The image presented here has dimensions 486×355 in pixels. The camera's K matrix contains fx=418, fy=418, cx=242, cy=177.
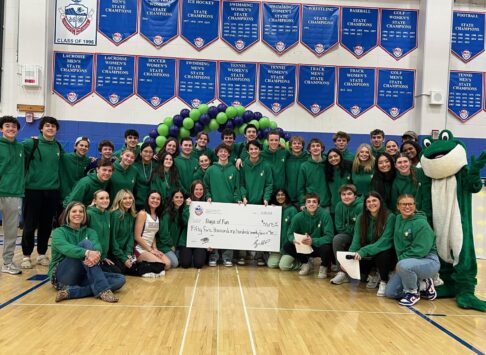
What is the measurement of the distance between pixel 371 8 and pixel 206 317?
8.14 meters

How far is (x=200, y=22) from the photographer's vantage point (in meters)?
8.99

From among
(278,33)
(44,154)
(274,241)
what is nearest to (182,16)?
(278,33)

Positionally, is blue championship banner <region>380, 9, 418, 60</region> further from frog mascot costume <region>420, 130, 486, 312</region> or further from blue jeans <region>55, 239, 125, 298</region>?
blue jeans <region>55, 239, 125, 298</region>

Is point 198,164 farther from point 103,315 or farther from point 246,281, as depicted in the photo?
point 103,315

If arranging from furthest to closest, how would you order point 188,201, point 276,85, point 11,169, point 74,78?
point 276,85
point 74,78
point 188,201
point 11,169

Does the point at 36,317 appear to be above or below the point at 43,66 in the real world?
below

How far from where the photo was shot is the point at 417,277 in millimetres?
4188

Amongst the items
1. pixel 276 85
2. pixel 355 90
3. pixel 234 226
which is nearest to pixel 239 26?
pixel 276 85

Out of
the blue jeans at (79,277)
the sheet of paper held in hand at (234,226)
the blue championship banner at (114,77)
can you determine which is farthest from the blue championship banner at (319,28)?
the blue jeans at (79,277)

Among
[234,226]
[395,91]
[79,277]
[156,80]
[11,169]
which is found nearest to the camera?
[79,277]

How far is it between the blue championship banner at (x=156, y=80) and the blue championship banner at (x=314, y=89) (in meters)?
2.78

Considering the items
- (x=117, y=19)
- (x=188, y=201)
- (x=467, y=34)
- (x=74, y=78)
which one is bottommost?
(x=188, y=201)

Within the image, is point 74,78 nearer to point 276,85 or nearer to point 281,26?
point 276,85

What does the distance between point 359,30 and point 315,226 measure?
567 centimetres
